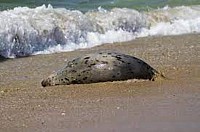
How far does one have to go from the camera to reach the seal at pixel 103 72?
6.83 m

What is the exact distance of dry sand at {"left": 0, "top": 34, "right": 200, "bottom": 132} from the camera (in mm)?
4922

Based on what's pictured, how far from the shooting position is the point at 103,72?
22.5ft

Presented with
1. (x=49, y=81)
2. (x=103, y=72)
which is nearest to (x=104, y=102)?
(x=103, y=72)

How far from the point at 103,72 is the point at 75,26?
15.2 ft

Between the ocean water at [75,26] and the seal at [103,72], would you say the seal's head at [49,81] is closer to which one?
the seal at [103,72]

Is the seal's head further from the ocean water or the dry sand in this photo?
the ocean water

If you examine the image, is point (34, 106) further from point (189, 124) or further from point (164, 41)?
point (164, 41)

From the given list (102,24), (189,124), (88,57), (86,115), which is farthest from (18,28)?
(189,124)

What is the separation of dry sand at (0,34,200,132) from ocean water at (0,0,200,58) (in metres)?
1.74

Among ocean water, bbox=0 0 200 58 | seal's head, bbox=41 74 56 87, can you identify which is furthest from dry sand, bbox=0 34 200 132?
ocean water, bbox=0 0 200 58

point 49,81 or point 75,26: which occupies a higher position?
point 75,26

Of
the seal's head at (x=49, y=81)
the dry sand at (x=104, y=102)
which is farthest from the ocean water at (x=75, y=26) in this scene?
the seal's head at (x=49, y=81)

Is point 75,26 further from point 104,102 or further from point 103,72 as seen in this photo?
point 104,102

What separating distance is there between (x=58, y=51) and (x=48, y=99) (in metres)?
4.18
